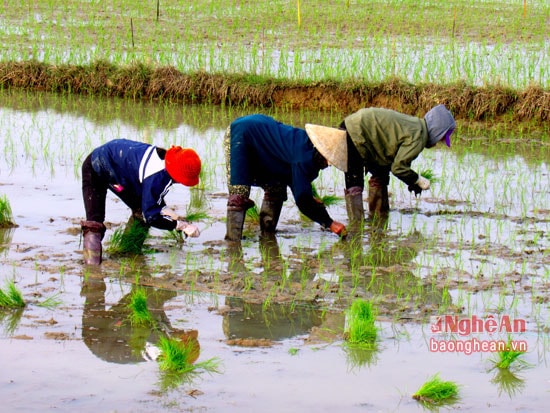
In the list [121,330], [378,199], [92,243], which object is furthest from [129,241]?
[378,199]

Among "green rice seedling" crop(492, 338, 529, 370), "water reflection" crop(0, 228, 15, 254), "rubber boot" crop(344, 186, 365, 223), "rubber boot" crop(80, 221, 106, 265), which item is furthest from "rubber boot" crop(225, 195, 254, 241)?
"green rice seedling" crop(492, 338, 529, 370)

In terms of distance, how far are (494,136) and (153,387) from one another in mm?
5819

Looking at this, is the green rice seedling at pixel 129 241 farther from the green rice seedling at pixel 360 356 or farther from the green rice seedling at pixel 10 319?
the green rice seedling at pixel 360 356

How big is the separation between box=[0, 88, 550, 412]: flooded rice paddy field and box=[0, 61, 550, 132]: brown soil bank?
1.07 meters

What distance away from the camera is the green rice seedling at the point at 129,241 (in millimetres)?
5621

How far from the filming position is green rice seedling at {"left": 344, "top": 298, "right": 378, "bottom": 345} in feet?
14.0

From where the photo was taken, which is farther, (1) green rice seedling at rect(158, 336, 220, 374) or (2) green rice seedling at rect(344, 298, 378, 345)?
(2) green rice seedling at rect(344, 298, 378, 345)

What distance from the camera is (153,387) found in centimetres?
378

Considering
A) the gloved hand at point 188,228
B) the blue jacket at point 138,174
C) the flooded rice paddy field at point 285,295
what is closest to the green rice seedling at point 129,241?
the flooded rice paddy field at point 285,295

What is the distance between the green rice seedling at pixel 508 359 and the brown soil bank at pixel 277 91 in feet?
17.5

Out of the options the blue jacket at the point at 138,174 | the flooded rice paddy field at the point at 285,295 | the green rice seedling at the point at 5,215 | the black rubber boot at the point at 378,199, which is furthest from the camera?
Result: the black rubber boot at the point at 378,199

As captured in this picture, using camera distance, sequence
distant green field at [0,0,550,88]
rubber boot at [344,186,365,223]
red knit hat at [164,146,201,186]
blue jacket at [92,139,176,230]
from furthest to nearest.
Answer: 1. distant green field at [0,0,550,88]
2. rubber boot at [344,186,365,223]
3. blue jacket at [92,139,176,230]
4. red knit hat at [164,146,201,186]

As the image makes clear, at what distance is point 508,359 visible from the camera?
402 centimetres

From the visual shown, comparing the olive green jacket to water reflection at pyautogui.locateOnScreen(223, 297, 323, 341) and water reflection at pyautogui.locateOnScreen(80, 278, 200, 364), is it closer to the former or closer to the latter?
water reflection at pyautogui.locateOnScreen(223, 297, 323, 341)
